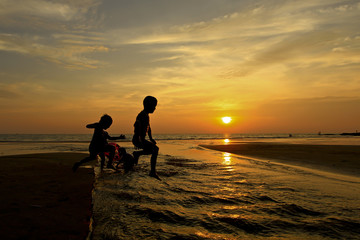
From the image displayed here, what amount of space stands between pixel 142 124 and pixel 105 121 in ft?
4.42

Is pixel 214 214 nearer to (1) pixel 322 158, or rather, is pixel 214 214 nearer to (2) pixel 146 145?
(2) pixel 146 145

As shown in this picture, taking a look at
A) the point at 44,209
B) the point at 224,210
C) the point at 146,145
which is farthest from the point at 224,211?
the point at 146,145

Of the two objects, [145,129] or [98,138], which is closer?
[145,129]

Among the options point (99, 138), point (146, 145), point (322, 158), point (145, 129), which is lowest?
point (322, 158)

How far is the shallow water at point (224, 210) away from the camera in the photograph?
273 centimetres

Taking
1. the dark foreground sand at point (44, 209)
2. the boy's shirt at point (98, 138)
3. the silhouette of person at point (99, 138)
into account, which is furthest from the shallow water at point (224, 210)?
the boy's shirt at point (98, 138)

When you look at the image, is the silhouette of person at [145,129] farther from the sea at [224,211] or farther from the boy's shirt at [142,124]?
the sea at [224,211]

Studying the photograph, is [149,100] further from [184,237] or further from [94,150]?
[184,237]

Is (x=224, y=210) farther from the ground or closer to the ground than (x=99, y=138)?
closer to the ground

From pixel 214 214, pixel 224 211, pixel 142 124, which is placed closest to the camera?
pixel 214 214

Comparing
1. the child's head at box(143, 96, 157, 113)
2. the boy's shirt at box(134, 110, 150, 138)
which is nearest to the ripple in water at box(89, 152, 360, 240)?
the boy's shirt at box(134, 110, 150, 138)

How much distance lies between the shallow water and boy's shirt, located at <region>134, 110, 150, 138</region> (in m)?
1.48

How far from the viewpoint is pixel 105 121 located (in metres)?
6.91

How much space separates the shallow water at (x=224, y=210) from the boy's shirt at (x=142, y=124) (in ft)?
4.86
